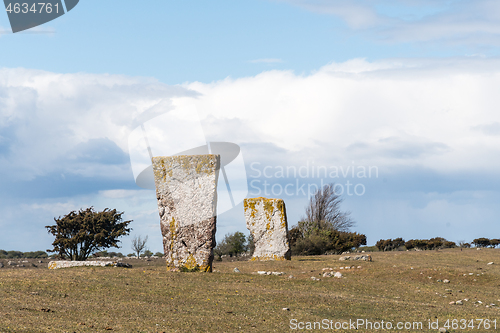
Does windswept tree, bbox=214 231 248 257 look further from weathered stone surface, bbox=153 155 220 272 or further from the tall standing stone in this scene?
weathered stone surface, bbox=153 155 220 272

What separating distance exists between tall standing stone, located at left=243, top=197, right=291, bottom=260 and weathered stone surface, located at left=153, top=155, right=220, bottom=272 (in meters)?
7.99

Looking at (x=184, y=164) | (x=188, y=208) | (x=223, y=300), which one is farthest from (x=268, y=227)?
(x=223, y=300)

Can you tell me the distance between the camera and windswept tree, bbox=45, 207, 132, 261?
98.3 ft

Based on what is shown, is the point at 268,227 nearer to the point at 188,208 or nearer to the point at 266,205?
the point at 266,205

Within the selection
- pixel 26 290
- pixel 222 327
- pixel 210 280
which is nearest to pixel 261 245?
pixel 210 280

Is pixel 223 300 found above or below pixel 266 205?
below

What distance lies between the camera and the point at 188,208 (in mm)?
17516

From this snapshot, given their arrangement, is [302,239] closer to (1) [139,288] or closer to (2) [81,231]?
(2) [81,231]

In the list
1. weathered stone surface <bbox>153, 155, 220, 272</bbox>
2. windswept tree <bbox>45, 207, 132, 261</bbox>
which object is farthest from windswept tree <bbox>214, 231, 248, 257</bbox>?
weathered stone surface <bbox>153, 155, 220, 272</bbox>

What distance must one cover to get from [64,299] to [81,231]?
19.9 m

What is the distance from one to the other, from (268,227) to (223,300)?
44.6 ft

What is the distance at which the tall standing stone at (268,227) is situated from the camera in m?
25.0

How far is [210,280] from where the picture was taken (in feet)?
49.2

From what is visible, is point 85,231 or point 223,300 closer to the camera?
point 223,300
